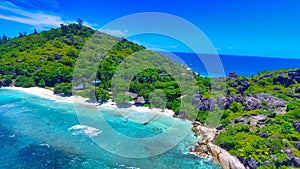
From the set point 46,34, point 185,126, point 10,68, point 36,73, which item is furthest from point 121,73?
point 46,34

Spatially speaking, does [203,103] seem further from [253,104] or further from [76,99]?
[76,99]

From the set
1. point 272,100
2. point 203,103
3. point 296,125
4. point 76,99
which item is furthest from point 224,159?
point 76,99

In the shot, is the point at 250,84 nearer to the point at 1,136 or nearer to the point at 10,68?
the point at 1,136

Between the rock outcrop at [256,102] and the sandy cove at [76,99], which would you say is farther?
the sandy cove at [76,99]

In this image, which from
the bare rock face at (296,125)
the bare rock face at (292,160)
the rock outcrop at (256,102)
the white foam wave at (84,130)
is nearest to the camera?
the bare rock face at (292,160)

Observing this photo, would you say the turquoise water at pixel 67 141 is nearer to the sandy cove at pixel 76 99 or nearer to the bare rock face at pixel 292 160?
the sandy cove at pixel 76 99

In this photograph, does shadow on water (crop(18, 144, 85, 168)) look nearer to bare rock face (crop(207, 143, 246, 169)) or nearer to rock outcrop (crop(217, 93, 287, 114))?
bare rock face (crop(207, 143, 246, 169))

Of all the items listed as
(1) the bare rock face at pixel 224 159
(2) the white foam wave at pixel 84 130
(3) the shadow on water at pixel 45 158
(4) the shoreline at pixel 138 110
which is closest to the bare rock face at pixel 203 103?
(4) the shoreline at pixel 138 110

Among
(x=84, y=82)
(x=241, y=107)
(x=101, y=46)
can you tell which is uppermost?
(x=101, y=46)
